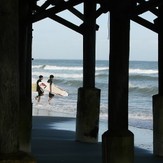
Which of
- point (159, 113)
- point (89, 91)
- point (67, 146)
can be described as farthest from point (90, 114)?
point (159, 113)

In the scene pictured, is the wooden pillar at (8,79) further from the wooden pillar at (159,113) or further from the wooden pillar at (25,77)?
the wooden pillar at (159,113)

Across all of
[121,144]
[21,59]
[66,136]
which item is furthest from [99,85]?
[121,144]

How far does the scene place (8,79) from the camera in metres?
3.52

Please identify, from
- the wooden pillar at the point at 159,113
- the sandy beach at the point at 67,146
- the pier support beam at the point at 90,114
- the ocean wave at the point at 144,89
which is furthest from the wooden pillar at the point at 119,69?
the ocean wave at the point at 144,89

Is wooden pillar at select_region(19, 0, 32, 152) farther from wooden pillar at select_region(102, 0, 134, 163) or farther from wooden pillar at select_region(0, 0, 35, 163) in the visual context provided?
wooden pillar at select_region(0, 0, 35, 163)

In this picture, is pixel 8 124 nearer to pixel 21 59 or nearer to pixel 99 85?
pixel 21 59

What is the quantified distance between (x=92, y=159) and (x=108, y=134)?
201cm

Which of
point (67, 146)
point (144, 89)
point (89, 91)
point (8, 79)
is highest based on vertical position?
point (144, 89)

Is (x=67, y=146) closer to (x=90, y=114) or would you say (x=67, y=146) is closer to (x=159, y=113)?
(x=90, y=114)

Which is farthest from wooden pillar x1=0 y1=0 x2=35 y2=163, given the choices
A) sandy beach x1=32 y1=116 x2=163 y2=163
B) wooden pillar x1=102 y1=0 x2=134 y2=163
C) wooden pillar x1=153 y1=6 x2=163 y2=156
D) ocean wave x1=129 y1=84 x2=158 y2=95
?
ocean wave x1=129 y1=84 x2=158 y2=95

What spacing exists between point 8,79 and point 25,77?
3.89 metres

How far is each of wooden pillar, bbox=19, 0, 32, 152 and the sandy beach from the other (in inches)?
12.5

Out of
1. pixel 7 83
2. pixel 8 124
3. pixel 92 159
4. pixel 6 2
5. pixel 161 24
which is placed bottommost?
pixel 92 159

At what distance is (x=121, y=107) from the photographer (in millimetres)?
5000
